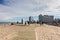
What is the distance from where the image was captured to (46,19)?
12712 centimetres

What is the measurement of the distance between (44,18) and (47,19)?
384 centimetres

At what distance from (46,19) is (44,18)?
245 centimetres

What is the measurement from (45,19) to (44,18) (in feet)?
5.21

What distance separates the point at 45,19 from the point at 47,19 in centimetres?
256

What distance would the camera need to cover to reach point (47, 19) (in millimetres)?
128625

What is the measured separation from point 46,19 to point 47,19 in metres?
2.00

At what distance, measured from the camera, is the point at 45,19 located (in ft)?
419

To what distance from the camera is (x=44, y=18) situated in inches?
5017
